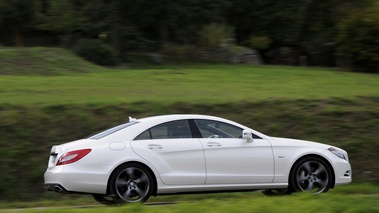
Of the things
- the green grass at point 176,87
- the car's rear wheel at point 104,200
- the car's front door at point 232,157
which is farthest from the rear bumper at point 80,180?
the green grass at point 176,87

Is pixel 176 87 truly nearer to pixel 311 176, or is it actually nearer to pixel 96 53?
pixel 311 176

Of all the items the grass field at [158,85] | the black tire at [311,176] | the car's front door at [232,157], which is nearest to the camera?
the car's front door at [232,157]

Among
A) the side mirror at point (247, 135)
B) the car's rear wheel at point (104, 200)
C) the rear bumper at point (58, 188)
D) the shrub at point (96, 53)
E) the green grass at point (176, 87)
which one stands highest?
the shrub at point (96, 53)

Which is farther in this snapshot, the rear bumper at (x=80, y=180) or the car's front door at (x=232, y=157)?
the car's front door at (x=232, y=157)

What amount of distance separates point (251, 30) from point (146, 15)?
7.88 meters

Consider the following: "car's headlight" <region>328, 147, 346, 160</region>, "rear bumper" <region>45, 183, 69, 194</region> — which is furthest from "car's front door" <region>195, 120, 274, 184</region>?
"rear bumper" <region>45, 183, 69, 194</region>

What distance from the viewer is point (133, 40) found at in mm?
32000

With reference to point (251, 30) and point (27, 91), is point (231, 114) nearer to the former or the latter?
point (27, 91)

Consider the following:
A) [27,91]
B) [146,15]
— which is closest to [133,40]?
[146,15]

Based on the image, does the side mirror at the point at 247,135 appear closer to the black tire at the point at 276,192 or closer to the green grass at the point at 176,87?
the black tire at the point at 276,192

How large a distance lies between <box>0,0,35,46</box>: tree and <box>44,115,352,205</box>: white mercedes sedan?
983 inches

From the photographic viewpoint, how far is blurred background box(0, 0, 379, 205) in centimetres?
1451

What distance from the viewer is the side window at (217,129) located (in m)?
10.9

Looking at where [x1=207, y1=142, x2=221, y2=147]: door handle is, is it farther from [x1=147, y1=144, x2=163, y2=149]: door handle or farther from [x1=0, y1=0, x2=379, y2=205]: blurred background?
[x1=0, y1=0, x2=379, y2=205]: blurred background
